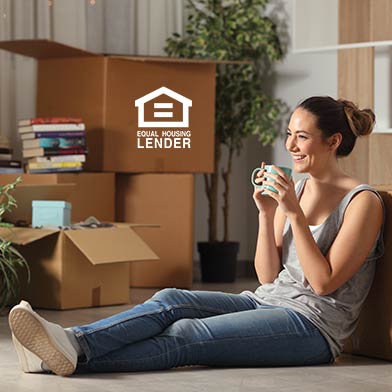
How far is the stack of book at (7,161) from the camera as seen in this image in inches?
174

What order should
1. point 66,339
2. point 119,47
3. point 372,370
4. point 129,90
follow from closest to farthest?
point 66,339
point 372,370
point 129,90
point 119,47

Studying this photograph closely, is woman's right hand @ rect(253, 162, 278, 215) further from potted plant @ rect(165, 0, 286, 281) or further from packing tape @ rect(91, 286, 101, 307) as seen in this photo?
potted plant @ rect(165, 0, 286, 281)

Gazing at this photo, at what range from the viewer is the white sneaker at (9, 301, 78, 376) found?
2297mm

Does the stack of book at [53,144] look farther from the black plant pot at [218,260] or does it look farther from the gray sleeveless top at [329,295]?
the gray sleeveless top at [329,295]

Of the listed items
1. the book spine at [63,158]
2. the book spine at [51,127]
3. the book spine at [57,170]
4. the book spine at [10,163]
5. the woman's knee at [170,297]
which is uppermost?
the book spine at [51,127]

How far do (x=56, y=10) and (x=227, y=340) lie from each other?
2.82 metres

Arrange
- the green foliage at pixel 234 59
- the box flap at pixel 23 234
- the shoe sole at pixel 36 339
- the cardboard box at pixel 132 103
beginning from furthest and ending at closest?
the green foliage at pixel 234 59, the cardboard box at pixel 132 103, the box flap at pixel 23 234, the shoe sole at pixel 36 339

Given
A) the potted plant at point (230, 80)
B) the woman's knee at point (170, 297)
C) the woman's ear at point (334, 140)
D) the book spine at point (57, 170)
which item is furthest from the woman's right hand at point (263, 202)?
the potted plant at point (230, 80)

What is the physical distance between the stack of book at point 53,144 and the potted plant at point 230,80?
84 centimetres

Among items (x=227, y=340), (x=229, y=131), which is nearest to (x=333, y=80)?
(x=229, y=131)

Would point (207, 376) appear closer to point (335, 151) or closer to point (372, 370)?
point (372, 370)

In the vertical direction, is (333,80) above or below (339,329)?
above

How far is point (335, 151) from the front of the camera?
261cm

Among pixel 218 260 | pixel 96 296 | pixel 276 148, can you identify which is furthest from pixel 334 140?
pixel 276 148
